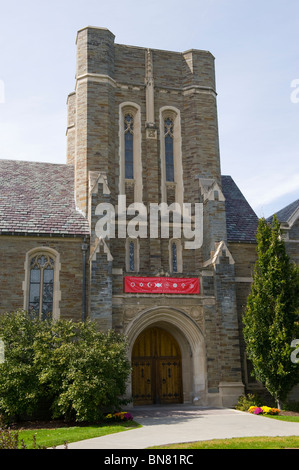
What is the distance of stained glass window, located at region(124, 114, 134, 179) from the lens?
24953mm

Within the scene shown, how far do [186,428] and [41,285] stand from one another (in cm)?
968

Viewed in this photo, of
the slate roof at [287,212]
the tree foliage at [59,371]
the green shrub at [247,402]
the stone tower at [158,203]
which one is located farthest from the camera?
the slate roof at [287,212]

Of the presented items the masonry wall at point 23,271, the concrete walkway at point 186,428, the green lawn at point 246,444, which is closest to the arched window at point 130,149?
the masonry wall at point 23,271

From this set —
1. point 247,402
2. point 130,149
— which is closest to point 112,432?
point 247,402

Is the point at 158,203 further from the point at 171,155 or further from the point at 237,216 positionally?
the point at 237,216

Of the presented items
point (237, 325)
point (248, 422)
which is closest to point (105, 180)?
point (237, 325)

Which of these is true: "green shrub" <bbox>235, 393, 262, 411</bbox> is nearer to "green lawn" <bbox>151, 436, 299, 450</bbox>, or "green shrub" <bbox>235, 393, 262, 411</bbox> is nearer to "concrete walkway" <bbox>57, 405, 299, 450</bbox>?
"concrete walkway" <bbox>57, 405, 299, 450</bbox>

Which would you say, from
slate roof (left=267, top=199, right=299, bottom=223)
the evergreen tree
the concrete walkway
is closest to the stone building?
slate roof (left=267, top=199, right=299, bottom=223)

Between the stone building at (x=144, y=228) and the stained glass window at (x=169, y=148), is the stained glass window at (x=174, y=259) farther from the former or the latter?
the stained glass window at (x=169, y=148)

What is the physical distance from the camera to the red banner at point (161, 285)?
69.7ft

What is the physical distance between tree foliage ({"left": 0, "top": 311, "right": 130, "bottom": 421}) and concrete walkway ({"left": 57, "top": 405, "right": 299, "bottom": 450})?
5.71 ft

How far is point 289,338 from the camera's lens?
775 inches

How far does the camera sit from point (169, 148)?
2583 cm

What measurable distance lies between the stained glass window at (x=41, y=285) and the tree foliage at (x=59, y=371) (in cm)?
313
